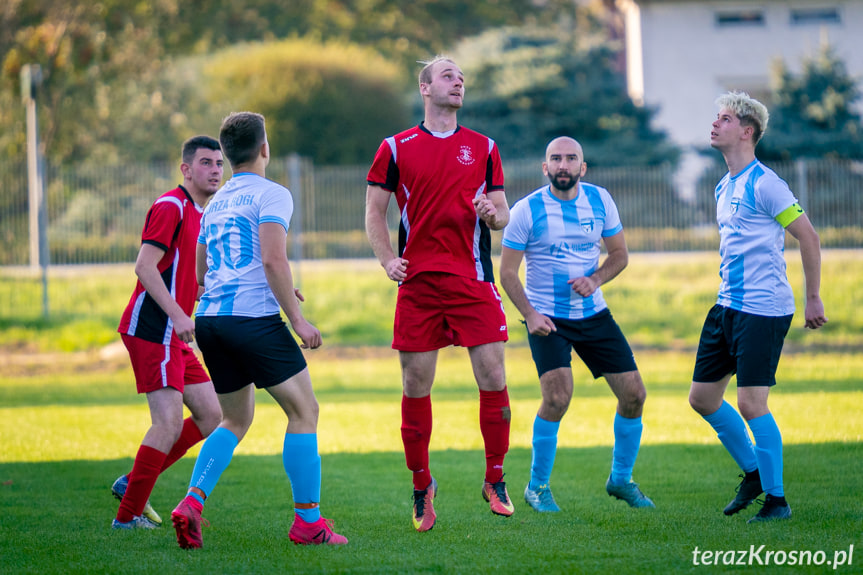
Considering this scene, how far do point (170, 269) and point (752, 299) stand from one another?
3377mm

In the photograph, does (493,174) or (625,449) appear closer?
(493,174)

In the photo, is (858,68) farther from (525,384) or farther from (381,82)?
(525,384)

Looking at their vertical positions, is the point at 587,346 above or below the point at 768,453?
above

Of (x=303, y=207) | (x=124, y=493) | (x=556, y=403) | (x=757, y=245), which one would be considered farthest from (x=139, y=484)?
(x=303, y=207)

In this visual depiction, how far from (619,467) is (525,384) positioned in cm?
732

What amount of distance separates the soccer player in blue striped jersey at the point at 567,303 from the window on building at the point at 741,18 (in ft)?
91.6

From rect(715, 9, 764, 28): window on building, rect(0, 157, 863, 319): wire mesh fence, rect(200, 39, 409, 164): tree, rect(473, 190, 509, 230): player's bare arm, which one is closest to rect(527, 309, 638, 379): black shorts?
rect(473, 190, 509, 230): player's bare arm

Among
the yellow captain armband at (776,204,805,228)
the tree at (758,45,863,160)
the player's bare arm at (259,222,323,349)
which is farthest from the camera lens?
the tree at (758,45,863,160)

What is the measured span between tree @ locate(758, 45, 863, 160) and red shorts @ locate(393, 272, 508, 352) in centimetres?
2219

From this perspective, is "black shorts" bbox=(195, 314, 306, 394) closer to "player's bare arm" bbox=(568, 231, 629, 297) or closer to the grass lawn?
the grass lawn

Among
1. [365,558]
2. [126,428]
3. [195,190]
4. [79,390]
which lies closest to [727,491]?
[365,558]

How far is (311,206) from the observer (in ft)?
65.6

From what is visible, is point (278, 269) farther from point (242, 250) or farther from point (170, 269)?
point (170, 269)

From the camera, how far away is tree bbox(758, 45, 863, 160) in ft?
85.9
